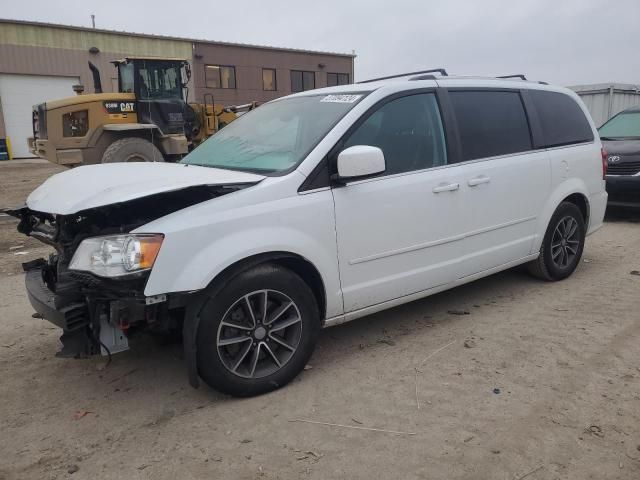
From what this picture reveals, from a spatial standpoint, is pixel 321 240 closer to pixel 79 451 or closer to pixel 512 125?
pixel 79 451

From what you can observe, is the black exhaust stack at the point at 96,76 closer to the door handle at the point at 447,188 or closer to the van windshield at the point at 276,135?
the van windshield at the point at 276,135

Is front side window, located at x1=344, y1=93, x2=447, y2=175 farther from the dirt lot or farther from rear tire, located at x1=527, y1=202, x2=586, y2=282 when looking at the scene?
rear tire, located at x1=527, y1=202, x2=586, y2=282

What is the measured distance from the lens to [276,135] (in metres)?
3.70

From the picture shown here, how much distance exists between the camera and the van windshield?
11.0ft

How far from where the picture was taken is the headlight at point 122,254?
104 inches

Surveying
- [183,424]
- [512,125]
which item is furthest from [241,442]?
[512,125]

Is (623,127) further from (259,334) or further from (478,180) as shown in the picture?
(259,334)

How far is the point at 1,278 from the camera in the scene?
5.64 m

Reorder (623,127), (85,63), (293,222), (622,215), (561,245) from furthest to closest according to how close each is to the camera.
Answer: (85,63) < (623,127) < (622,215) < (561,245) < (293,222)

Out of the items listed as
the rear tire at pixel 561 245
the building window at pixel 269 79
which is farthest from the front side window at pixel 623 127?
the building window at pixel 269 79

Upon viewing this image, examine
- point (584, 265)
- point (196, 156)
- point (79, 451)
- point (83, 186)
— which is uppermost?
point (196, 156)

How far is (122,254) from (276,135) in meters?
1.50

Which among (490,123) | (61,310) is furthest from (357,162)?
(61,310)

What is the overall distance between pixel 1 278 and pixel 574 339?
221 inches
